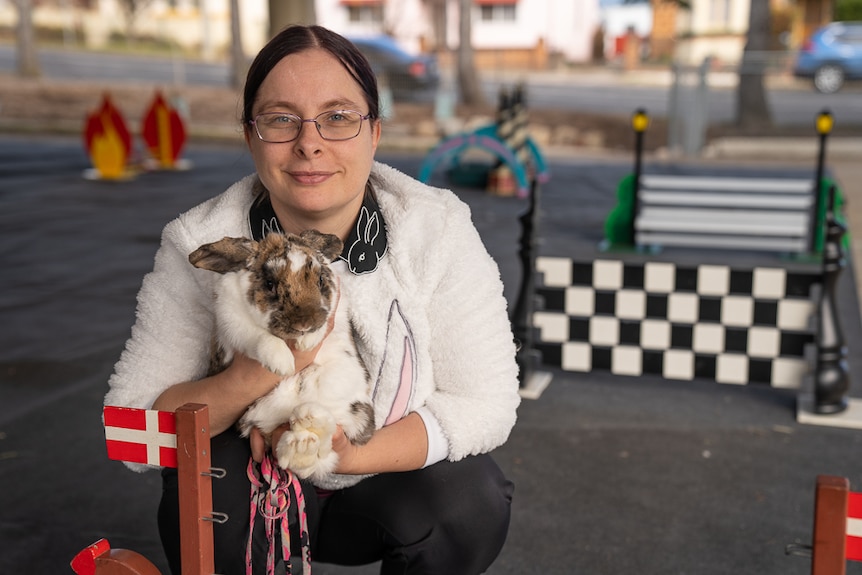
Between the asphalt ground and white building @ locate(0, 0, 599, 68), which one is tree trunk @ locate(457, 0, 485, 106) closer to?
the asphalt ground

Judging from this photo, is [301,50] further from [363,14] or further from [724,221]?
[363,14]

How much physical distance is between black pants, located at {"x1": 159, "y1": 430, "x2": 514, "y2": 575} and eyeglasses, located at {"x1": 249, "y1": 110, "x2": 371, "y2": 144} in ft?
2.13

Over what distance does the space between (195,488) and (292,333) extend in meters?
0.37

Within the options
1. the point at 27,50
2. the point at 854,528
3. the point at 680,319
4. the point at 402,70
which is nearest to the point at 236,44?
the point at 402,70

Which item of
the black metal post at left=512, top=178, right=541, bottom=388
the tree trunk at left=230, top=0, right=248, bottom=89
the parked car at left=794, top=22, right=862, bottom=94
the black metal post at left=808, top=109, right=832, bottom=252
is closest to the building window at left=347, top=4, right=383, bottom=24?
the tree trunk at left=230, top=0, right=248, bottom=89

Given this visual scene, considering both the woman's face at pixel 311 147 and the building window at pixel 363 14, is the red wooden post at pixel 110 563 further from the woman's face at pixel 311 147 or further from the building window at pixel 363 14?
the building window at pixel 363 14

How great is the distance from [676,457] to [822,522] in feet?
8.07

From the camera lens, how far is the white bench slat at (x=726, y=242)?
284 inches

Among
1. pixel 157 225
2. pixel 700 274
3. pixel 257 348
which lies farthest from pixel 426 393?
pixel 157 225

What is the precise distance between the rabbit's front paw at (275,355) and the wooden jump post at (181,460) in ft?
0.52

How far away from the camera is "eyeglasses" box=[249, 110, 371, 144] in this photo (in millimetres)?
1954

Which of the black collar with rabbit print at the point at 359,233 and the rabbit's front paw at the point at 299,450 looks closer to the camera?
the rabbit's front paw at the point at 299,450

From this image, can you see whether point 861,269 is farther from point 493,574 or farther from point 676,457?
point 493,574

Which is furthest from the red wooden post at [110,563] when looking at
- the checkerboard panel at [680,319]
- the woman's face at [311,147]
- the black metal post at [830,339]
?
the black metal post at [830,339]
